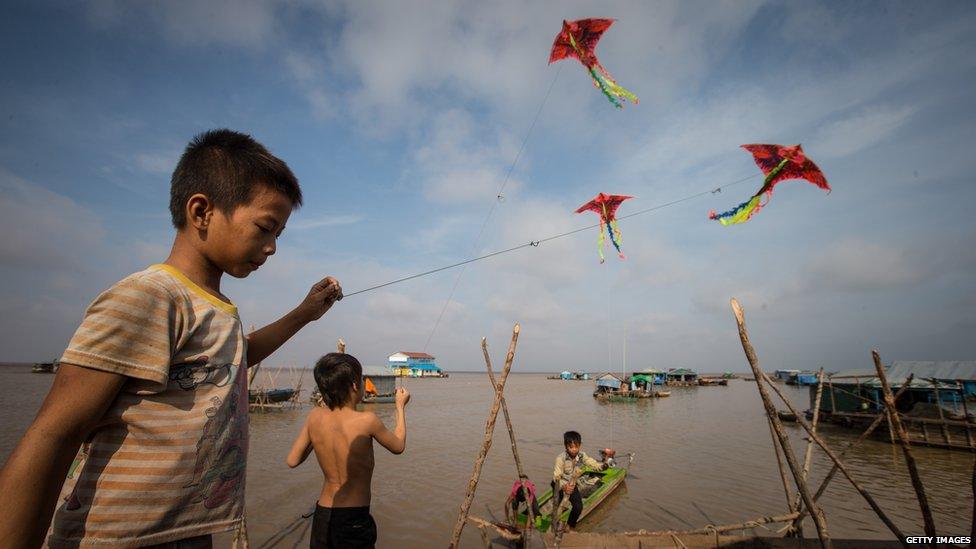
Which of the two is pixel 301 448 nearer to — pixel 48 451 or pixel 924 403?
pixel 48 451

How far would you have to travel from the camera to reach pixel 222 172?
154cm

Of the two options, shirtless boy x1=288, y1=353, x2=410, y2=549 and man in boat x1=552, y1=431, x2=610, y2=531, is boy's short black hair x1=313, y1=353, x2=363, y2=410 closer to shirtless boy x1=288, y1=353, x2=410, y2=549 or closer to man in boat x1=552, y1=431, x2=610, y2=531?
shirtless boy x1=288, y1=353, x2=410, y2=549

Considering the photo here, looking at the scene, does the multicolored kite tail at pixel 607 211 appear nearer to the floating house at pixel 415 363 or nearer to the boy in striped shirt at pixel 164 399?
the boy in striped shirt at pixel 164 399

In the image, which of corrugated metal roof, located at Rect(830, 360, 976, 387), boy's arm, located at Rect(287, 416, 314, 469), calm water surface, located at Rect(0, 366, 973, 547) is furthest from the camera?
corrugated metal roof, located at Rect(830, 360, 976, 387)

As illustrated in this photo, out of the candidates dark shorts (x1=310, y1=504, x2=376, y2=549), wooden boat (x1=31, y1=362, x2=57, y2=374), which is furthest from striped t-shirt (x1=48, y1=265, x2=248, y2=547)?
wooden boat (x1=31, y1=362, x2=57, y2=374)

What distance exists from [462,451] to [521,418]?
36.9ft

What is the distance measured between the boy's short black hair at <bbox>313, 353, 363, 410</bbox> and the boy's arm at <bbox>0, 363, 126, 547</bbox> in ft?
8.46

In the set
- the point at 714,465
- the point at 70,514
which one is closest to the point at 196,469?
the point at 70,514

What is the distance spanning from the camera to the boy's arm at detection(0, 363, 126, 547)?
91 centimetres

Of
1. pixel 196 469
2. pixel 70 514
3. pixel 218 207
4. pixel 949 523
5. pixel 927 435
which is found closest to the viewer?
pixel 70 514

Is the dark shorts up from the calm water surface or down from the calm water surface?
up

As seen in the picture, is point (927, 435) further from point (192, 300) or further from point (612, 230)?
point (192, 300)

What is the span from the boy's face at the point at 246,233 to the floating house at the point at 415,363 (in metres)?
78.8

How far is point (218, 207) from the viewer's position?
1.50 m
